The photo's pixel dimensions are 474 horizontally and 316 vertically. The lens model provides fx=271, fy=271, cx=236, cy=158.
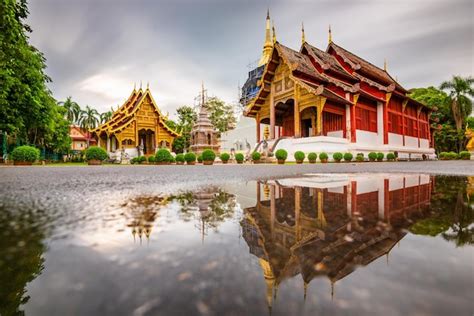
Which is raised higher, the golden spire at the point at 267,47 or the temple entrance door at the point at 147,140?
the golden spire at the point at 267,47

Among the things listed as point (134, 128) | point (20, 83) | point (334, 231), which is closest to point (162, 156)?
point (20, 83)

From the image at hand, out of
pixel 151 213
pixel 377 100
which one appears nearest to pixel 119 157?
pixel 377 100

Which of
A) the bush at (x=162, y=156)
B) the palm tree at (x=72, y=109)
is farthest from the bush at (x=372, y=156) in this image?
the palm tree at (x=72, y=109)

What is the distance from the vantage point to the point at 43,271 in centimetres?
71

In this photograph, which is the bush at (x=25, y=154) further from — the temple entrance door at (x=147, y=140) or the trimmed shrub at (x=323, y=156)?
the temple entrance door at (x=147, y=140)

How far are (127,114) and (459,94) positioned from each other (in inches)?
1420

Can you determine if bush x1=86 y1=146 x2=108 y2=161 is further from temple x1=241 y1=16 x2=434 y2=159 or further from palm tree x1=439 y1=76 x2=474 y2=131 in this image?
palm tree x1=439 y1=76 x2=474 y2=131

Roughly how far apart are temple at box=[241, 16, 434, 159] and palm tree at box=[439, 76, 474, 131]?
11.6 meters

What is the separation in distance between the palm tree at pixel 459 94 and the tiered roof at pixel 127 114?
31.5 meters

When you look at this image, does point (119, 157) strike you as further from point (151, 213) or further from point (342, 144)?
point (151, 213)

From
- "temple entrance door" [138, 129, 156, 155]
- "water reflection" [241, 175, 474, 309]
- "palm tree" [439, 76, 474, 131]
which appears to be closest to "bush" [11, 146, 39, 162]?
"water reflection" [241, 175, 474, 309]

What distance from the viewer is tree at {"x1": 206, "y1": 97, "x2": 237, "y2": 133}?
3772 cm

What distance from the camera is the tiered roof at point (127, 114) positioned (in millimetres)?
25661

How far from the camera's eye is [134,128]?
26438 millimetres
